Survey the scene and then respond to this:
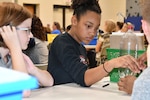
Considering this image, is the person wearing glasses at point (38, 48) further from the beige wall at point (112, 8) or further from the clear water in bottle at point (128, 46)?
the beige wall at point (112, 8)

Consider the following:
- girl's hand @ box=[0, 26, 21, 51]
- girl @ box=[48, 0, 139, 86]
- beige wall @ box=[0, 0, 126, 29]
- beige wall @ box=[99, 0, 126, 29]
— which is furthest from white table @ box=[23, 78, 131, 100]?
beige wall @ box=[99, 0, 126, 29]

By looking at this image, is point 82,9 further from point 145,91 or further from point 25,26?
point 145,91

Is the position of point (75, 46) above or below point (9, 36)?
below

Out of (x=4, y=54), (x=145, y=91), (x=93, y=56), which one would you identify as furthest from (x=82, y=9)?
(x=93, y=56)

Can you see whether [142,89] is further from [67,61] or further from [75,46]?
[75,46]

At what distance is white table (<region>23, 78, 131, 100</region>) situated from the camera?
1.45 metres

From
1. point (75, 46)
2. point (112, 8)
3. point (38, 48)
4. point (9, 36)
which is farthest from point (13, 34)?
point (112, 8)

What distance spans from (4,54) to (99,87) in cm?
60

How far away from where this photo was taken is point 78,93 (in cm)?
155

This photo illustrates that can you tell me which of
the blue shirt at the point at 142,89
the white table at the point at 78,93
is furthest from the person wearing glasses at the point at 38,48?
the blue shirt at the point at 142,89

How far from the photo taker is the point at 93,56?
387cm

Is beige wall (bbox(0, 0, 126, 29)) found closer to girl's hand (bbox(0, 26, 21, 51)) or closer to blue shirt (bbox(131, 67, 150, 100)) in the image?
girl's hand (bbox(0, 26, 21, 51))

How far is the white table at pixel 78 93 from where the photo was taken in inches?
56.9

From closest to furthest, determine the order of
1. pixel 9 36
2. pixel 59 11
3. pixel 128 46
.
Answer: pixel 9 36, pixel 128 46, pixel 59 11
